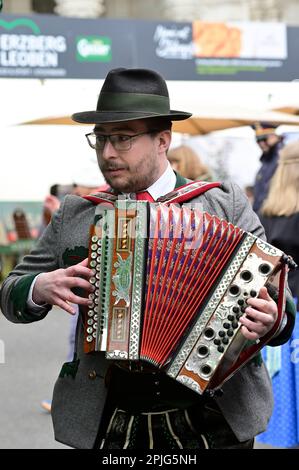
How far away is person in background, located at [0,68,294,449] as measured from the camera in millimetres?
2783

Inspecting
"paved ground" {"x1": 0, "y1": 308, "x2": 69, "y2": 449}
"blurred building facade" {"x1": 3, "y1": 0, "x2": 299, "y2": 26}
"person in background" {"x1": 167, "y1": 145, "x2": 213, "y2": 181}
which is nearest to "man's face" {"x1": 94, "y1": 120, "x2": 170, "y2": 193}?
"paved ground" {"x1": 0, "y1": 308, "x2": 69, "y2": 449}

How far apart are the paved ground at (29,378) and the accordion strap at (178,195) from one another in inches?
120

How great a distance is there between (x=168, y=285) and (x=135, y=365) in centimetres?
26

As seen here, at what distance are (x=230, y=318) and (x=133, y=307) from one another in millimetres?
276

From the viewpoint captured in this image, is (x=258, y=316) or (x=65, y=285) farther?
(x=65, y=285)

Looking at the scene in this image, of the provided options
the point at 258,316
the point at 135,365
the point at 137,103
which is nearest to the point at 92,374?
the point at 135,365

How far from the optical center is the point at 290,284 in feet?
18.4

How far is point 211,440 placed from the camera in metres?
2.81

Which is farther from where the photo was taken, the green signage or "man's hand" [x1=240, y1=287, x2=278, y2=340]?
the green signage

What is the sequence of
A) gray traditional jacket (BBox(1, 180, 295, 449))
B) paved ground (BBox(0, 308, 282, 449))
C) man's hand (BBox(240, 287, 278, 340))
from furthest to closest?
paved ground (BBox(0, 308, 282, 449)) < gray traditional jacket (BBox(1, 180, 295, 449)) < man's hand (BBox(240, 287, 278, 340))

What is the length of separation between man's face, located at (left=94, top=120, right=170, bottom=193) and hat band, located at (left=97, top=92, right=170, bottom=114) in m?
0.05

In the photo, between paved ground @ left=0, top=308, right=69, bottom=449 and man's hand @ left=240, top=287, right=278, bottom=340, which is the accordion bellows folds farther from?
paved ground @ left=0, top=308, right=69, bottom=449

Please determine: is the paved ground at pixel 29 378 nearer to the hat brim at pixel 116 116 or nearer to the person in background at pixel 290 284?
the person in background at pixel 290 284

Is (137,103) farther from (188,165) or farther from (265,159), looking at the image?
(265,159)
